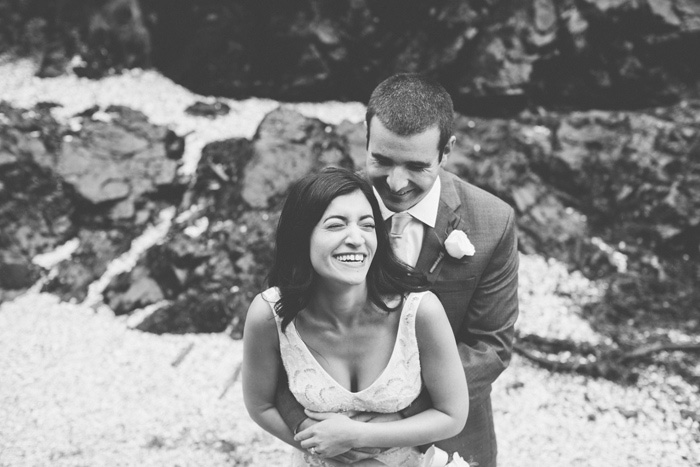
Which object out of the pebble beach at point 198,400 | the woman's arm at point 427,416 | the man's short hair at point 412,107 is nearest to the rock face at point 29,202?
the pebble beach at point 198,400

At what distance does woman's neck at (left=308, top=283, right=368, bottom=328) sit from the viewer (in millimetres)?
2160

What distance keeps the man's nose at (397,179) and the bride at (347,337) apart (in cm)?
29

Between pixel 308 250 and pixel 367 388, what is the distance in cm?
54

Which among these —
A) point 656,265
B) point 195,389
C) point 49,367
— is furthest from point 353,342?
point 656,265

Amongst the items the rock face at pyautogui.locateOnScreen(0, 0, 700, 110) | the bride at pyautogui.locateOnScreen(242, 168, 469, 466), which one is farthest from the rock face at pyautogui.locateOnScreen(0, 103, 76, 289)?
the bride at pyautogui.locateOnScreen(242, 168, 469, 466)

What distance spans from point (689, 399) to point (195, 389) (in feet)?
13.4

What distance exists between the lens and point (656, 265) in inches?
247

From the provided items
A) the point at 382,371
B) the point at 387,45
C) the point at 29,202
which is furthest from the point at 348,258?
the point at 387,45

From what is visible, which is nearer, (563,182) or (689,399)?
(689,399)

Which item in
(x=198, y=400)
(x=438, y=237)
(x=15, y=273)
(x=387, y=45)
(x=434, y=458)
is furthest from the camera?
(x=387, y=45)

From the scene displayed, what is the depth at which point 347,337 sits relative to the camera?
219cm

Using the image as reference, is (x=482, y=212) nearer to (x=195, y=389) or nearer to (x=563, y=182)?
(x=195, y=389)

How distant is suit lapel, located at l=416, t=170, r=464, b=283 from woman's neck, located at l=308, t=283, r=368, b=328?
415 millimetres

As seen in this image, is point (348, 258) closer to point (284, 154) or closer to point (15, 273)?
point (284, 154)
